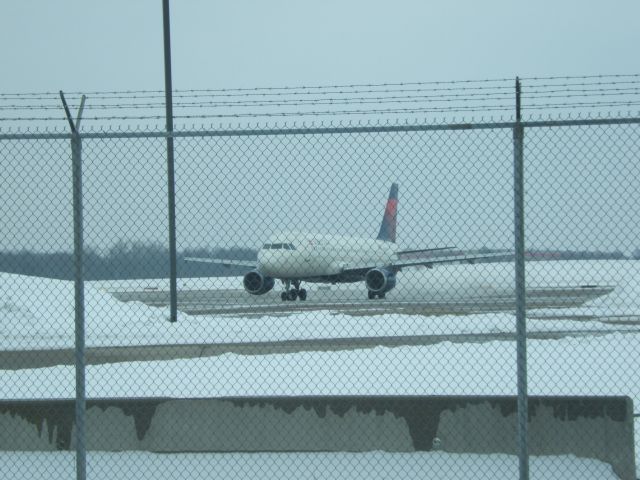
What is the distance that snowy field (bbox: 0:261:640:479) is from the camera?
6.30m

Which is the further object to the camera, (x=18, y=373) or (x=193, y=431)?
(x=18, y=373)

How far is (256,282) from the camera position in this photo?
103 feet

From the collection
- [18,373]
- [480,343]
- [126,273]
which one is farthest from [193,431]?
[480,343]

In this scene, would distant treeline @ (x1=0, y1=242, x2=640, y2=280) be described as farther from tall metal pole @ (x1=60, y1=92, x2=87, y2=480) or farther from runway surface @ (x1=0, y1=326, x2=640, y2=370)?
runway surface @ (x1=0, y1=326, x2=640, y2=370)

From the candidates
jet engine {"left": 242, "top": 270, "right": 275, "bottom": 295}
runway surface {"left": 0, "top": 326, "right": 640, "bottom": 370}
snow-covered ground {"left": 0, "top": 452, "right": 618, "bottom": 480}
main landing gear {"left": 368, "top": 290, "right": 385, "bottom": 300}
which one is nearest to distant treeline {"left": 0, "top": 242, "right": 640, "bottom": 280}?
snow-covered ground {"left": 0, "top": 452, "right": 618, "bottom": 480}

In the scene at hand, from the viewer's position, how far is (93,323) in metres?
21.0

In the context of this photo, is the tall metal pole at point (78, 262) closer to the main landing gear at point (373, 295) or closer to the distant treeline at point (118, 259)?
the distant treeline at point (118, 259)

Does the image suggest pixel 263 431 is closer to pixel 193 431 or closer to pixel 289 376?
pixel 193 431

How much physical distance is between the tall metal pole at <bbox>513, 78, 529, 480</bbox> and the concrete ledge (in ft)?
3.38

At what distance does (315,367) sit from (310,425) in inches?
221

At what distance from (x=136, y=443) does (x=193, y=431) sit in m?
0.45

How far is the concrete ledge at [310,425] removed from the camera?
20.0 feet

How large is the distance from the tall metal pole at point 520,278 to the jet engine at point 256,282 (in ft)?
82.1

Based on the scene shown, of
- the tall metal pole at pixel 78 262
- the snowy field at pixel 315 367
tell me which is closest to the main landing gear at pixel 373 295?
the snowy field at pixel 315 367
